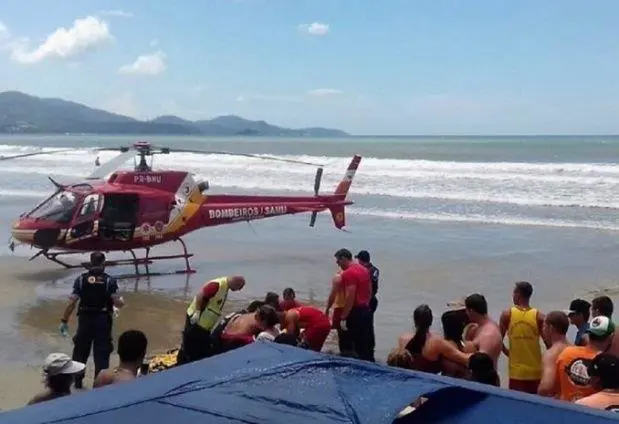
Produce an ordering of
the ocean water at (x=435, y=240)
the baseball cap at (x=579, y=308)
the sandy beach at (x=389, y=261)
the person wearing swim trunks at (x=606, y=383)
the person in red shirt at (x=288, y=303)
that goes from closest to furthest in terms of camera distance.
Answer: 1. the person wearing swim trunks at (x=606, y=383)
2. the baseball cap at (x=579, y=308)
3. the person in red shirt at (x=288, y=303)
4. the sandy beach at (x=389, y=261)
5. the ocean water at (x=435, y=240)

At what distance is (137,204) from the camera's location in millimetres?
13648

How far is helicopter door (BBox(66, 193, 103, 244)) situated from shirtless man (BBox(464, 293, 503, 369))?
8.77 m

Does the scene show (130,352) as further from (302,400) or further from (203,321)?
(302,400)

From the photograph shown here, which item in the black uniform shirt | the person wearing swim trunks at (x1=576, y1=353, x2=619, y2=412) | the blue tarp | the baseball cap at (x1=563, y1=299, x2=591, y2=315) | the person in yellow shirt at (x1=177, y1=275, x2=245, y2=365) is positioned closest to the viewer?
the blue tarp

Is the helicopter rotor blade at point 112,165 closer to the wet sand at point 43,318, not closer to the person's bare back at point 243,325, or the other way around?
the wet sand at point 43,318

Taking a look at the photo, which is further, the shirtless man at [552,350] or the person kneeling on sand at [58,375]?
the shirtless man at [552,350]

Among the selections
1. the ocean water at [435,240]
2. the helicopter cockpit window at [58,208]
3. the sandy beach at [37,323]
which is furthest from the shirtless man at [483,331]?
the helicopter cockpit window at [58,208]

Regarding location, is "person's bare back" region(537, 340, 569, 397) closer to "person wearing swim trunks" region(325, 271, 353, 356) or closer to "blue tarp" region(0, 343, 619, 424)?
"blue tarp" region(0, 343, 619, 424)

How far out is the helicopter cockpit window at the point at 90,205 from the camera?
1322cm

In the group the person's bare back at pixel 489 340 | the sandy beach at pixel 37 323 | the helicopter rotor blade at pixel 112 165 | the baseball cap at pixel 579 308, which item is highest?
the helicopter rotor blade at pixel 112 165

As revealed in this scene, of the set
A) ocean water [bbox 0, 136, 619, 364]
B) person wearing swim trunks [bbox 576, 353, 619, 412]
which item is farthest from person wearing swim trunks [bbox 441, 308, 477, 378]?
ocean water [bbox 0, 136, 619, 364]

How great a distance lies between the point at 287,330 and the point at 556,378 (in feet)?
8.28

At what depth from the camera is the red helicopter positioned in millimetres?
13125

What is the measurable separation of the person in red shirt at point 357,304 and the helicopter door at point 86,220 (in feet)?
21.4
